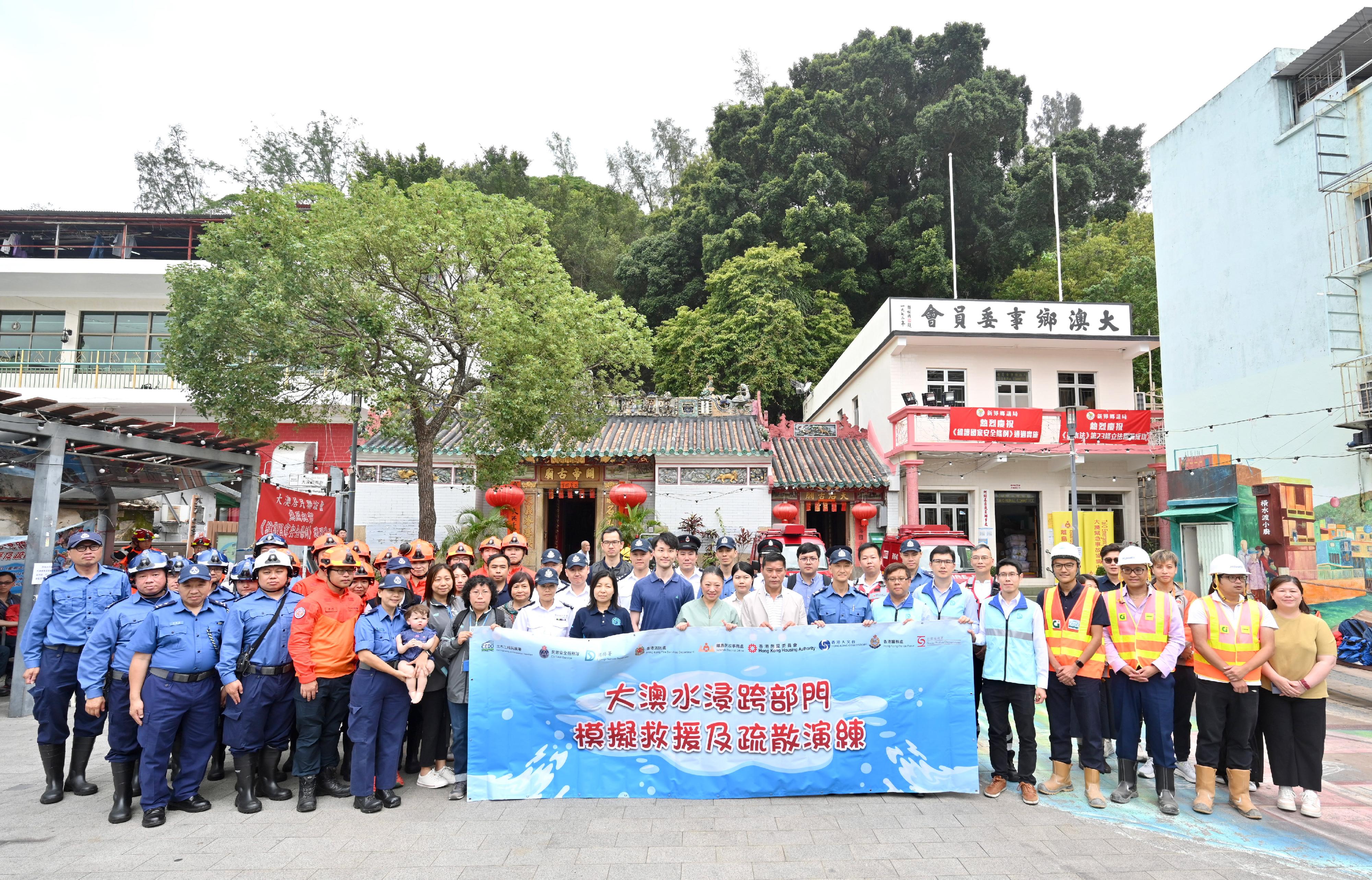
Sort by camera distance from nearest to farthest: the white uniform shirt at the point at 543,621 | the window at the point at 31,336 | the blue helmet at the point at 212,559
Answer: the white uniform shirt at the point at 543,621 → the blue helmet at the point at 212,559 → the window at the point at 31,336

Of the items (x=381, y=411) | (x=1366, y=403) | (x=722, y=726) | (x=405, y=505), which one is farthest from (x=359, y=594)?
(x=1366, y=403)

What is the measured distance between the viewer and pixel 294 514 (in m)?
10.8

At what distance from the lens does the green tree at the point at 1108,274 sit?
84.9 feet

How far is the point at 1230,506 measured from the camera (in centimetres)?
1316

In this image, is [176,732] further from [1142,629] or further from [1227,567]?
[1227,567]

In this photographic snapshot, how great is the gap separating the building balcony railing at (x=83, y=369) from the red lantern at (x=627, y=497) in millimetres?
11814

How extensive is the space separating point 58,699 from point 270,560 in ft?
5.96

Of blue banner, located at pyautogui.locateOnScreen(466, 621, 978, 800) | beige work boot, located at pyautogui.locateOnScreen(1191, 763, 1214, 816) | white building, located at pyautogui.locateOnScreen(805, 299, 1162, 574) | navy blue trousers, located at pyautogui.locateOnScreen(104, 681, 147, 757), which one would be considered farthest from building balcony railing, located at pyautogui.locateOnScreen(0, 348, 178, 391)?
beige work boot, located at pyautogui.locateOnScreen(1191, 763, 1214, 816)

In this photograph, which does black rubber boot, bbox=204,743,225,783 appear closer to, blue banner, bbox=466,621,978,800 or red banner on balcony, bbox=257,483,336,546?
blue banner, bbox=466,621,978,800

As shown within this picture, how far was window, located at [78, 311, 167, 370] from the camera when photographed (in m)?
20.2

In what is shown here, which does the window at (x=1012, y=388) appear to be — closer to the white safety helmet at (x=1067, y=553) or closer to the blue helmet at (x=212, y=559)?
the white safety helmet at (x=1067, y=553)

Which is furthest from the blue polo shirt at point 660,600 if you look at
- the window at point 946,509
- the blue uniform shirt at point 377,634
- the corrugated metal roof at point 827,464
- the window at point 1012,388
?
the window at point 1012,388

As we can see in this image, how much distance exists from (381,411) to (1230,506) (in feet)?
44.3

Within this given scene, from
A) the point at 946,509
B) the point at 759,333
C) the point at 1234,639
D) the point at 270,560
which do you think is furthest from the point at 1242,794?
the point at 759,333
